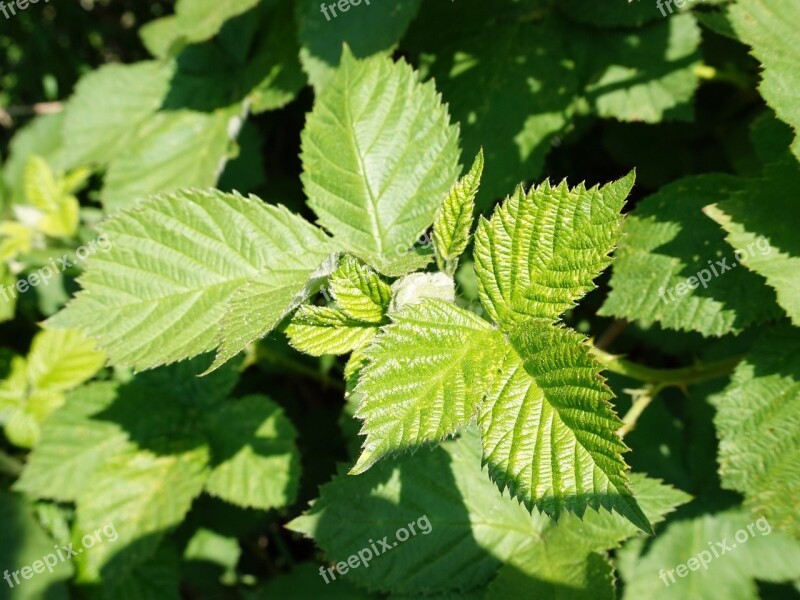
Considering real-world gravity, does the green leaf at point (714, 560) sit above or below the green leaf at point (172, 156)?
below

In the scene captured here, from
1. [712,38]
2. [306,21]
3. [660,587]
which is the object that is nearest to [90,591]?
[660,587]

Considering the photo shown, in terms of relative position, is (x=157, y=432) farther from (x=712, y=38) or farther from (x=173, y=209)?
(x=712, y=38)

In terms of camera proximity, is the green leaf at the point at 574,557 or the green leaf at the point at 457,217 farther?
the green leaf at the point at 574,557

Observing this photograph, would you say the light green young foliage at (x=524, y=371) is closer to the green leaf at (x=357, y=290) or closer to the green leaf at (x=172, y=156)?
the green leaf at (x=357, y=290)

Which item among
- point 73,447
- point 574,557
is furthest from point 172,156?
point 574,557

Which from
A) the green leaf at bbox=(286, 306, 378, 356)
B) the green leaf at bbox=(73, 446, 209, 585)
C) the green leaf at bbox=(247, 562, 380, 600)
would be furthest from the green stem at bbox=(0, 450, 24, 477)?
the green leaf at bbox=(286, 306, 378, 356)

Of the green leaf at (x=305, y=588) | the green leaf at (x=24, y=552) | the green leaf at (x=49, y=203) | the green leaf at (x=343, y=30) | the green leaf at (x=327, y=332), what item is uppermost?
the green leaf at (x=343, y=30)

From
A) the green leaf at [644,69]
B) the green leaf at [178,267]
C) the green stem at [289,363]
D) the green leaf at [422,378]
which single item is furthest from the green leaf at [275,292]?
the green leaf at [644,69]
